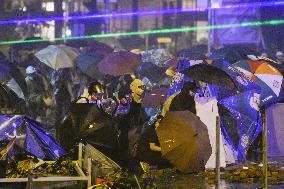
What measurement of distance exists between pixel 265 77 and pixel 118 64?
6.13 m

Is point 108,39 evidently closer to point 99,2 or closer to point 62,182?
point 99,2

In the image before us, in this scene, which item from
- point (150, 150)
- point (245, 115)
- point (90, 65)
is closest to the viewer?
point (150, 150)

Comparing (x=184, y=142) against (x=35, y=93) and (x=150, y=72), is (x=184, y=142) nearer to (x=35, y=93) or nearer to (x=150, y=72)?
(x=35, y=93)

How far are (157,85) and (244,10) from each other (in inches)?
999

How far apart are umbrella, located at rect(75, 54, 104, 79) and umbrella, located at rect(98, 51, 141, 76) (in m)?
0.61

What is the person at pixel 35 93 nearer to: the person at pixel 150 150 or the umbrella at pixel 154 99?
the umbrella at pixel 154 99

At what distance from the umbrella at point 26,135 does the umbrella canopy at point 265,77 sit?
5.41m

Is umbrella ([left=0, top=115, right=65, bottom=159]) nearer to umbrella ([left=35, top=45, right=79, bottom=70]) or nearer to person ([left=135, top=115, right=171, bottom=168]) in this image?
person ([left=135, top=115, right=171, bottom=168])

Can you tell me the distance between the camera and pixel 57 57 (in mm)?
20062

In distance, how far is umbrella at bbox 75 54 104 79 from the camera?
65.3 ft

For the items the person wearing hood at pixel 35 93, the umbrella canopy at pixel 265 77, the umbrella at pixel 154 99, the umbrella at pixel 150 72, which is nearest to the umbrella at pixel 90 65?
the umbrella at pixel 150 72

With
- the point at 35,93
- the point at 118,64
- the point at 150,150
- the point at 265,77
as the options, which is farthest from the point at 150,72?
the point at 150,150

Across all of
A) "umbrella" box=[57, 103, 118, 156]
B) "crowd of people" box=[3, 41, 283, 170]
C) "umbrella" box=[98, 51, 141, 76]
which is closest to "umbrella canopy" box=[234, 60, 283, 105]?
"crowd of people" box=[3, 41, 283, 170]

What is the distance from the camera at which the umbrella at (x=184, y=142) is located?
10.5 meters
